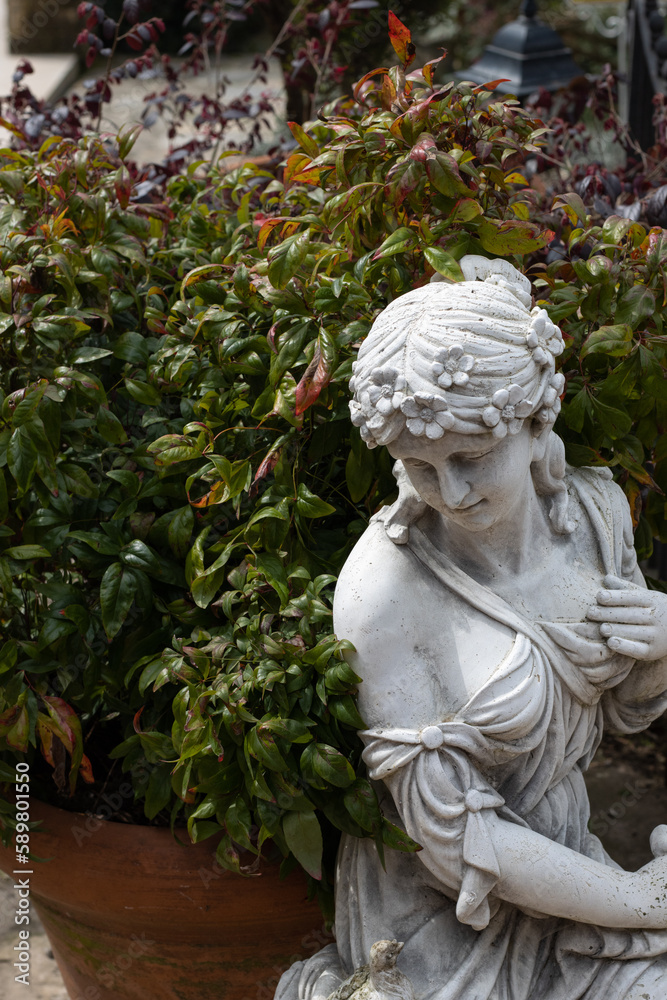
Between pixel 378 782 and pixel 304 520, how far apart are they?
537 mm

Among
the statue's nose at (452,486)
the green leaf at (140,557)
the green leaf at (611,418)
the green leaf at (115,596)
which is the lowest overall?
the green leaf at (115,596)

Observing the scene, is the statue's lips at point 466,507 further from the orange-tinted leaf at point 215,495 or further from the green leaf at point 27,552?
the green leaf at point 27,552

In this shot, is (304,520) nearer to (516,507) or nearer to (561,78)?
(516,507)

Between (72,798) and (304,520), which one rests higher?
(304,520)

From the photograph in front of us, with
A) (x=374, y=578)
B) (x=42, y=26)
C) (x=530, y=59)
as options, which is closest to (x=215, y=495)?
(x=374, y=578)

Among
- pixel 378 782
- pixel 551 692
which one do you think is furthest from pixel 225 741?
pixel 551 692

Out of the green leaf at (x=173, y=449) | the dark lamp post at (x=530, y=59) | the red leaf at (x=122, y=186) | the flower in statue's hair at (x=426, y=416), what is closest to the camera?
the flower in statue's hair at (x=426, y=416)

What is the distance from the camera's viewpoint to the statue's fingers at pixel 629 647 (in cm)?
186

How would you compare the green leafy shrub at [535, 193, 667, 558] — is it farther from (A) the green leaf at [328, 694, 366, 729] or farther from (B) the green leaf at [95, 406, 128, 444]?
(B) the green leaf at [95, 406, 128, 444]

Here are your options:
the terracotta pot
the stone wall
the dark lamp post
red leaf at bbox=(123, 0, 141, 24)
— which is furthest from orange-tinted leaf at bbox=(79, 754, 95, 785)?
the stone wall

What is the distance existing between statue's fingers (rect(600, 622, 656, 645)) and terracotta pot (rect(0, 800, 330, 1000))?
856 millimetres

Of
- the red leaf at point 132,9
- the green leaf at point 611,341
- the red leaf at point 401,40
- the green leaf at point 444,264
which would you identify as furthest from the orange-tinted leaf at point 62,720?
the red leaf at point 132,9

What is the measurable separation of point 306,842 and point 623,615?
2.24 ft

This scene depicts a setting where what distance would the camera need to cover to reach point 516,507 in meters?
1.87
